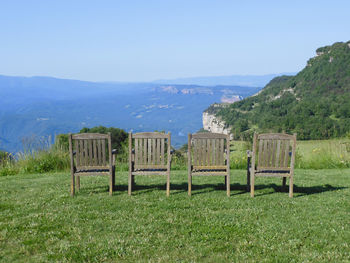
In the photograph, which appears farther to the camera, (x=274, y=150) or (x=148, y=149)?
(x=148, y=149)

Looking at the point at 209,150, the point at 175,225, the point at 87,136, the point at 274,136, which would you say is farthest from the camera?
the point at 209,150

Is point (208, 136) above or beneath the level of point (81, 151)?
above

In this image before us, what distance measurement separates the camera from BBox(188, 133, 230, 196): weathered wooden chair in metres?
6.55

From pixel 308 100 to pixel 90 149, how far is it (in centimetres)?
9618

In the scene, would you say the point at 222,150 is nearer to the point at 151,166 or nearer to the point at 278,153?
the point at 278,153

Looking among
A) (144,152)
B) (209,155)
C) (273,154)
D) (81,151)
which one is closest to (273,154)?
(273,154)

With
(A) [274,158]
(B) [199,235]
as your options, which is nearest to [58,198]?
(B) [199,235]

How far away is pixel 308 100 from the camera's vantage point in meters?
94.2

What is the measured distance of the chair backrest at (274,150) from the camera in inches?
253

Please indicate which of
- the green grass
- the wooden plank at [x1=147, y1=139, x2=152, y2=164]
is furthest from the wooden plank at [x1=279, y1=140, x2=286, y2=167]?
the wooden plank at [x1=147, y1=139, x2=152, y2=164]

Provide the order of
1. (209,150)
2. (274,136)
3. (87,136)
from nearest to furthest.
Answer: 1. (274,136)
2. (87,136)
3. (209,150)

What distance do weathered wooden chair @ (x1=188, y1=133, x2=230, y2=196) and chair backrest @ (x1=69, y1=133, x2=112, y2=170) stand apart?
1.67 metres

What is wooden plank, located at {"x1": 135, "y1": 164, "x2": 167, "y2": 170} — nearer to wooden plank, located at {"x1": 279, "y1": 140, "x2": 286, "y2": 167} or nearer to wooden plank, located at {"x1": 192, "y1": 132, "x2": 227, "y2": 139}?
wooden plank, located at {"x1": 192, "y1": 132, "x2": 227, "y2": 139}

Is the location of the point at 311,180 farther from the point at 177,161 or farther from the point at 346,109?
the point at 346,109
